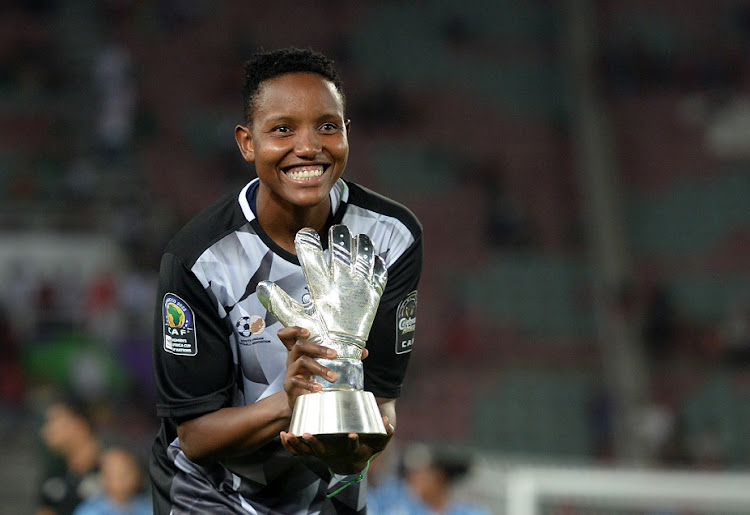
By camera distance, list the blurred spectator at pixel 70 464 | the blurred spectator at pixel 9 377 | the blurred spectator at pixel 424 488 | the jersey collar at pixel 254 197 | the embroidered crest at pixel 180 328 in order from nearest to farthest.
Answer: the embroidered crest at pixel 180 328 < the jersey collar at pixel 254 197 < the blurred spectator at pixel 70 464 < the blurred spectator at pixel 424 488 < the blurred spectator at pixel 9 377

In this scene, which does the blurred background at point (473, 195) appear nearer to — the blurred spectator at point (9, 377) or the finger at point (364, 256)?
the blurred spectator at point (9, 377)

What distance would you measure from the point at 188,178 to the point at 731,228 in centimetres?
858

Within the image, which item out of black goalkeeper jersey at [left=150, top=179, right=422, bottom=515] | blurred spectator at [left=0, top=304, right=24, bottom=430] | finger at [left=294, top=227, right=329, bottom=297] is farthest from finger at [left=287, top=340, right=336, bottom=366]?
blurred spectator at [left=0, top=304, right=24, bottom=430]

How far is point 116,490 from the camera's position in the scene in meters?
5.96

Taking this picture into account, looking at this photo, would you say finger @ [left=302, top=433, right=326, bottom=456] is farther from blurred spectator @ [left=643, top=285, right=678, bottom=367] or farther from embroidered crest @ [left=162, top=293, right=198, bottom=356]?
blurred spectator @ [left=643, top=285, right=678, bottom=367]

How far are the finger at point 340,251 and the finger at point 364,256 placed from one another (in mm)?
15

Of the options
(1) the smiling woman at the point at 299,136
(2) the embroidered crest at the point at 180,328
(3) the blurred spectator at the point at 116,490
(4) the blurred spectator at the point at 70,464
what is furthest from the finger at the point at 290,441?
(4) the blurred spectator at the point at 70,464

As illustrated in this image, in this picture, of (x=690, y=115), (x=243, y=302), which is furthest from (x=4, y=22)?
(x=243, y=302)

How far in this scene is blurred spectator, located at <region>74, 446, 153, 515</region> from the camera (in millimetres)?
5957

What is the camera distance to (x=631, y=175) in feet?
63.8

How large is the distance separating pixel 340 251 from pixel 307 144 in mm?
268

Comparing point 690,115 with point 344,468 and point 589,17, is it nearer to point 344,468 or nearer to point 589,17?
point 589,17

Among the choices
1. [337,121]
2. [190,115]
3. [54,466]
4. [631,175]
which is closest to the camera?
[337,121]

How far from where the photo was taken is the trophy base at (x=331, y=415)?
2.36 metres
